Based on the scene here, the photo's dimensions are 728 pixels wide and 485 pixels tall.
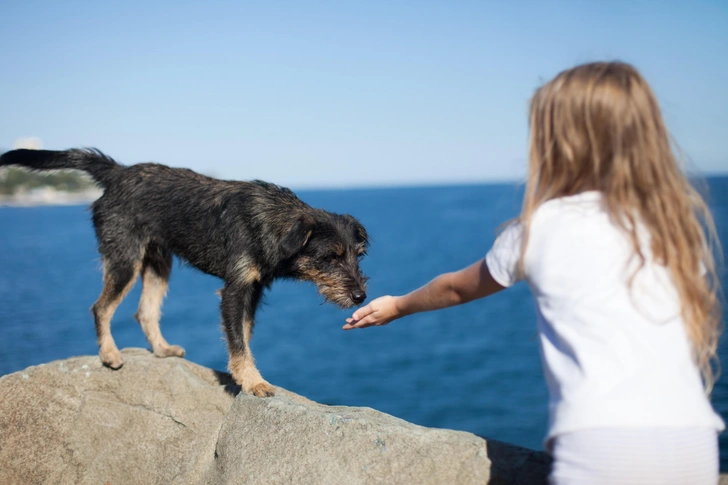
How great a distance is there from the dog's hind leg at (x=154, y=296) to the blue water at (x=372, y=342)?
9.18m

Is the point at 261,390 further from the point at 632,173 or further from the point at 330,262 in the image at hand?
the point at 632,173

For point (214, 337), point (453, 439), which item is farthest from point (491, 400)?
point (453, 439)

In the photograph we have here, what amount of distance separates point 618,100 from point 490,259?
799mm

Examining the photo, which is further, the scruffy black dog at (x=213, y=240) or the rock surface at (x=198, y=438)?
the scruffy black dog at (x=213, y=240)

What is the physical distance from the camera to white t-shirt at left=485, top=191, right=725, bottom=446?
2375mm

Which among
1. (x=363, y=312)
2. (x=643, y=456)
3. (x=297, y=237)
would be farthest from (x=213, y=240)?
(x=643, y=456)

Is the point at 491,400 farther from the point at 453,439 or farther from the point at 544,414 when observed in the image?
the point at 453,439

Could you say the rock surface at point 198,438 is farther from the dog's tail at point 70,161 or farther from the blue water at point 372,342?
the blue water at point 372,342

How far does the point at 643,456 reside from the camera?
2.35 metres

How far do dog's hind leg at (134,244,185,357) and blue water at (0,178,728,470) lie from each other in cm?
918

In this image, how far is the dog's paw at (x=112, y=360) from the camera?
5.89m

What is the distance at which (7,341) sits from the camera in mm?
37062

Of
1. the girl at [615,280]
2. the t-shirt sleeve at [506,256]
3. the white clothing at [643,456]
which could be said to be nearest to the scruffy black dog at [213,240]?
the t-shirt sleeve at [506,256]

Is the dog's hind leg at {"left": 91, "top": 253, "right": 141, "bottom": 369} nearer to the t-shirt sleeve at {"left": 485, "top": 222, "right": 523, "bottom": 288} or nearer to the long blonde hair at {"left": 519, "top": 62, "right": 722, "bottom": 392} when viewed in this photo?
the t-shirt sleeve at {"left": 485, "top": 222, "right": 523, "bottom": 288}
